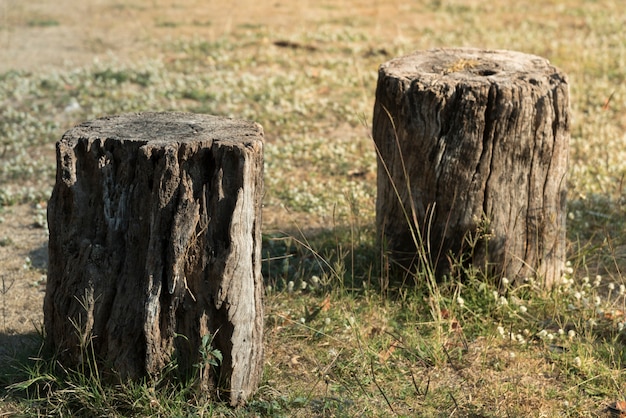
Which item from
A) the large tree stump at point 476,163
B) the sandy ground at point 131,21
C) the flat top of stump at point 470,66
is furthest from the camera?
the sandy ground at point 131,21

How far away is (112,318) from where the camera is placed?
394 cm

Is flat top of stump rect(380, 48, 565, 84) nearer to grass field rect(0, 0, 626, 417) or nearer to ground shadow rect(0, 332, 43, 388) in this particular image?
grass field rect(0, 0, 626, 417)

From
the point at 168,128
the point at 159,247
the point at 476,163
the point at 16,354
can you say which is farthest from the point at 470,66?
the point at 16,354

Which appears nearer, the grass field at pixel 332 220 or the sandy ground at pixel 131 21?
the grass field at pixel 332 220

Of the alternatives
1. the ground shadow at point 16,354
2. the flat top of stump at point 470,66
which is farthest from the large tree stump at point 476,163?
the ground shadow at point 16,354

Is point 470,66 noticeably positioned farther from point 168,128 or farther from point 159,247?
point 159,247

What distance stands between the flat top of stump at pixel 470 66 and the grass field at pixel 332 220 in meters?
0.82

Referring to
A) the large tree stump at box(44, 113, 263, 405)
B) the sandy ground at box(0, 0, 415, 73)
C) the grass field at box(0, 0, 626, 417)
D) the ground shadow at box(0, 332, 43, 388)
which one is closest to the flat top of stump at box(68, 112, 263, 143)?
the large tree stump at box(44, 113, 263, 405)

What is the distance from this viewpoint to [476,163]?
492cm

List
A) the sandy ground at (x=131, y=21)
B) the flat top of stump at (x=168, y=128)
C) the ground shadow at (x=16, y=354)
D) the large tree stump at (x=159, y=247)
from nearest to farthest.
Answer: the large tree stump at (x=159, y=247) → the flat top of stump at (x=168, y=128) → the ground shadow at (x=16, y=354) → the sandy ground at (x=131, y=21)

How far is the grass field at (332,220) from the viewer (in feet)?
13.8

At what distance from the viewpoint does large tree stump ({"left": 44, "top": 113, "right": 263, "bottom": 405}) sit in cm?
382

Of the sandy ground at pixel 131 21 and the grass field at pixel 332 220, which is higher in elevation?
the sandy ground at pixel 131 21

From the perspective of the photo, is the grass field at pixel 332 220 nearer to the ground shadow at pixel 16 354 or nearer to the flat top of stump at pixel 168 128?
the ground shadow at pixel 16 354
